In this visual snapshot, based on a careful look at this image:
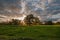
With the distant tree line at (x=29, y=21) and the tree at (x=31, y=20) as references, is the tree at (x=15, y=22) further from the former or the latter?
the tree at (x=31, y=20)

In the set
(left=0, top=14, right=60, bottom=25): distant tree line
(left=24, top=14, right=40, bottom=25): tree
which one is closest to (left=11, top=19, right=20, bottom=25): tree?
(left=0, top=14, right=60, bottom=25): distant tree line

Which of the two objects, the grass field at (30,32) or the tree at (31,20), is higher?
the tree at (31,20)

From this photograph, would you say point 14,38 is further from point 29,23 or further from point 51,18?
point 51,18

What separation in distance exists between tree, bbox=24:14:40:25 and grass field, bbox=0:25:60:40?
146 millimetres

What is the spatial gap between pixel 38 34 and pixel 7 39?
Result: 880 mm

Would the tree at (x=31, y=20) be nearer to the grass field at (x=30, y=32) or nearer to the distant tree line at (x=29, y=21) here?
the distant tree line at (x=29, y=21)

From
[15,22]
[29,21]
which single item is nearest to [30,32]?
[29,21]

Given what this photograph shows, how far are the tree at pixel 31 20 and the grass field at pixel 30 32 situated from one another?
0.15m

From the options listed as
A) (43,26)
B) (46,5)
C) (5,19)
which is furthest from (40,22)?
(5,19)

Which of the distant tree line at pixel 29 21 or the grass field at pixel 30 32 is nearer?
the grass field at pixel 30 32

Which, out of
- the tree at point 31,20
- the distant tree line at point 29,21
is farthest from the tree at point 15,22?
the tree at point 31,20

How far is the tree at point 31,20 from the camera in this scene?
598cm

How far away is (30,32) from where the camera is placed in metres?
5.91

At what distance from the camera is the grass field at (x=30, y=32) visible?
5809mm
